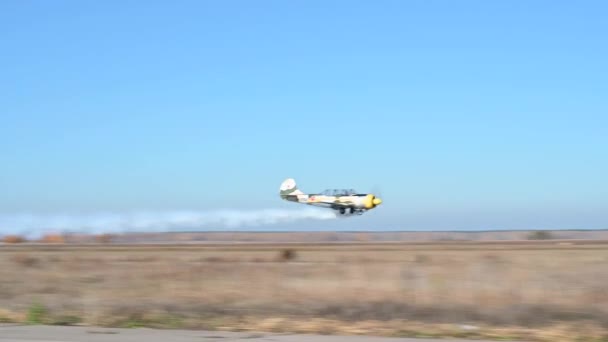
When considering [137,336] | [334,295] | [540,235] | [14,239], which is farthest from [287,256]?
[14,239]

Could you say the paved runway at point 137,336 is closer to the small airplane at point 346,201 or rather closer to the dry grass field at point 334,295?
the dry grass field at point 334,295

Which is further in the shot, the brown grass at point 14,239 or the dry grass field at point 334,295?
the brown grass at point 14,239

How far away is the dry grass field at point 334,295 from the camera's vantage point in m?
17.5

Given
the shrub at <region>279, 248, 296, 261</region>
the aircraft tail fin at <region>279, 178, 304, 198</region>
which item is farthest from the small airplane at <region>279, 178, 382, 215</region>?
the shrub at <region>279, 248, 296, 261</region>

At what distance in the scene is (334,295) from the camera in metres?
23.5

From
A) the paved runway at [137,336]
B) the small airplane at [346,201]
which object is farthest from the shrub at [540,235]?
the paved runway at [137,336]

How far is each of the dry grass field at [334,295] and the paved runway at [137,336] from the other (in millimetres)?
1029

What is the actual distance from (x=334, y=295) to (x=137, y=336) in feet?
30.5

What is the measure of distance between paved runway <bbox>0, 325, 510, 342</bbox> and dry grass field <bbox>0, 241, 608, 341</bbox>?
1.03 meters

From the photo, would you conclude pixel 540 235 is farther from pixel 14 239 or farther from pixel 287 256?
pixel 14 239

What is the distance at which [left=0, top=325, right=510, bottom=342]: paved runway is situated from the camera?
14.6m

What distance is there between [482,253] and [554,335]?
2955cm

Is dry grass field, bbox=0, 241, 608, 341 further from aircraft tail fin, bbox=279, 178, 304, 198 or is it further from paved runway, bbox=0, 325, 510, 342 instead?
aircraft tail fin, bbox=279, 178, 304, 198

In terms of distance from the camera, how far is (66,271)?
115 ft
